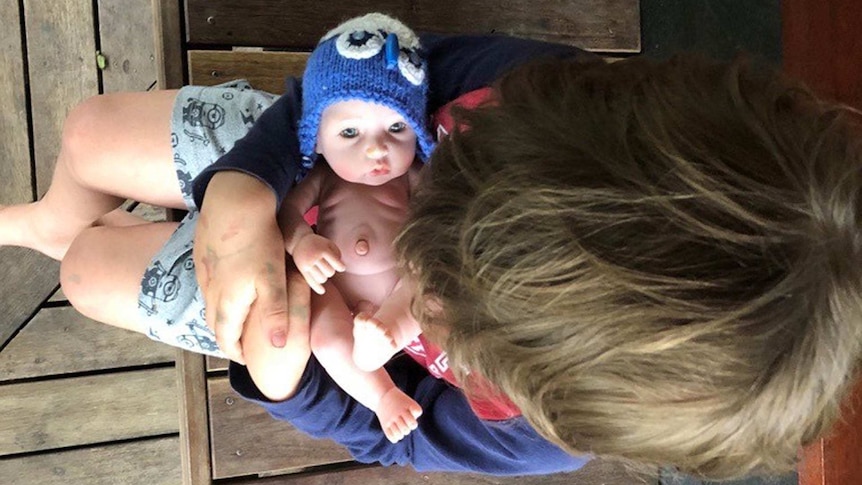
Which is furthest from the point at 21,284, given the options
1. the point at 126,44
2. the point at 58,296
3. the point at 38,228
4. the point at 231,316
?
the point at 231,316

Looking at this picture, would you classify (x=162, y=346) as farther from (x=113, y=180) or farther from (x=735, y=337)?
(x=735, y=337)

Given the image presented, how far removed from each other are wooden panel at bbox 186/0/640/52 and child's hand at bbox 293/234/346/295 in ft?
1.71

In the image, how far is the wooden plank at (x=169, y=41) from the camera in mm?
1093

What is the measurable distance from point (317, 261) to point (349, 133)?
0.47 feet

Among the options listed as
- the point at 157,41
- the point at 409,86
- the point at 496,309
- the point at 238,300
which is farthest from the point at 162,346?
the point at 496,309

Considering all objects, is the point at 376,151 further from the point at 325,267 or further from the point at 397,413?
the point at 397,413

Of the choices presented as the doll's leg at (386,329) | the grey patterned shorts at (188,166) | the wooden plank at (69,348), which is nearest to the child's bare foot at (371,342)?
the doll's leg at (386,329)

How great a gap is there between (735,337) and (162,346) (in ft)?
4.30

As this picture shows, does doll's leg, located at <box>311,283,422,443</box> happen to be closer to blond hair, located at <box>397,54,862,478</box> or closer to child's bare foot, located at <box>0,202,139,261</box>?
blond hair, located at <box>397,54,862,478</box>

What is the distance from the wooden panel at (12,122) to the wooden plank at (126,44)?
0.16m

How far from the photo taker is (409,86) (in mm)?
776

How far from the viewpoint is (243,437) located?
1.14m

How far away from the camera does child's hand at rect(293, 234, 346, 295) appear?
749 mm

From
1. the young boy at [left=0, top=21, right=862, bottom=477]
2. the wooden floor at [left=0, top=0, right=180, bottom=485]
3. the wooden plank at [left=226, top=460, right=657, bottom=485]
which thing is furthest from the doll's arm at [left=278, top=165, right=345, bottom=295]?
the wooden floor at [left=0, top=0, right=180, bottom=485]
